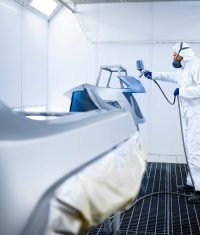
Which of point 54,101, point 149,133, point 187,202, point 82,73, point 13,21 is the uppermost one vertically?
point 13,21

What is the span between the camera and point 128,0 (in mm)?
4859

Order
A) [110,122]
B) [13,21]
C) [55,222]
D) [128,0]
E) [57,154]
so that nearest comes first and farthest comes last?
[55,222] → [57,154] → [110,122] → [13,21] → [128,0]

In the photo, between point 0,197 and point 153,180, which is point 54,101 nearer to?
point 153,180

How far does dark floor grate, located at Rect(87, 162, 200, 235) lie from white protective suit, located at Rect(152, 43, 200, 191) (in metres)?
0.29

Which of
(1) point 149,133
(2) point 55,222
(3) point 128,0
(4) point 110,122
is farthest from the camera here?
(1) point 149,133

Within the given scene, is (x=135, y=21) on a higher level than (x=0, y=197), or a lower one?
higher

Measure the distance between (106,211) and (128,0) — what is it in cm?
453

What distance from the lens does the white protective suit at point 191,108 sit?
3.29 metres

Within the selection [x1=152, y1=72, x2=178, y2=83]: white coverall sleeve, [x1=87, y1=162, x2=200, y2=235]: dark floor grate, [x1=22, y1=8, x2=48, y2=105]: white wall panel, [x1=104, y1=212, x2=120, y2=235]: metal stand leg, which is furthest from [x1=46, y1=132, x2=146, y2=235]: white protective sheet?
[x1=22, y1=8, x2=48, y2=105]: white wall panel

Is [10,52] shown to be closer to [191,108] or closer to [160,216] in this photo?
[191,108]

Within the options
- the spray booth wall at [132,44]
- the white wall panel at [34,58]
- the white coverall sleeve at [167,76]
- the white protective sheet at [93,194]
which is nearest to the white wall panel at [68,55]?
the spray booth wall at [132,44]

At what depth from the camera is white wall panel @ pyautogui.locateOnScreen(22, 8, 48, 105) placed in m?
4.59

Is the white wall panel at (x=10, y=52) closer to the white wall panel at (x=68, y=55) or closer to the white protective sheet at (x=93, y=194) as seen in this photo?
the white wall panel at (x=68, y=55)

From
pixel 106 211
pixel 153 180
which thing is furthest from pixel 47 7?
pixel 106 211
